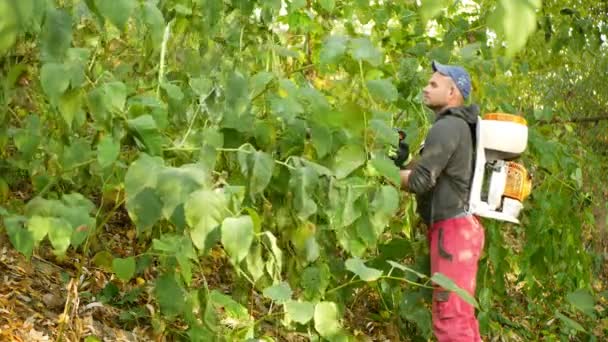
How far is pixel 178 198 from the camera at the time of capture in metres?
2.18

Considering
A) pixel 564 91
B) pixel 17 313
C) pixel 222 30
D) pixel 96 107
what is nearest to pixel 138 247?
pixel 17 313

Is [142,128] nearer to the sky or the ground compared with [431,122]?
nearer to the sky

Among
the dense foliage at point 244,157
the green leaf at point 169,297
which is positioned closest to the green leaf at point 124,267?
the dense foliage at point 244,157

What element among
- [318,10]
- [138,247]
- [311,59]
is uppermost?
[318,10]

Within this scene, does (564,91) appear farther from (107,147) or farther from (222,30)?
(107,147)

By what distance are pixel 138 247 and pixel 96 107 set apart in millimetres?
1907

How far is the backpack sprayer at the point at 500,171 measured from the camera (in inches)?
149

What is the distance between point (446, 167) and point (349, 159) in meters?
0.78

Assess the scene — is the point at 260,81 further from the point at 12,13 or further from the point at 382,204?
the point at 12,13

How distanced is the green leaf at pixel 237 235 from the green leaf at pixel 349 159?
0.90 m

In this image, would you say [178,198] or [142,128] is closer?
[178,198]

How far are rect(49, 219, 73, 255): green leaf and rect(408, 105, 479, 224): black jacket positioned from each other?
154cm

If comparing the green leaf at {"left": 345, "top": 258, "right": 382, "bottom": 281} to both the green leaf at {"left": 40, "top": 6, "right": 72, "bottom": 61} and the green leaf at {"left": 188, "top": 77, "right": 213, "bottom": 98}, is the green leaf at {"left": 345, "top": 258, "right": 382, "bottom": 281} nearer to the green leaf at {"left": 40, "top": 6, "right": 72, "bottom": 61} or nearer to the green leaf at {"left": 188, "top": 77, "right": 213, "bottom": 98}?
the green leaf at {"left": 188, "top": 77, "right": 213, "bottom": 98}

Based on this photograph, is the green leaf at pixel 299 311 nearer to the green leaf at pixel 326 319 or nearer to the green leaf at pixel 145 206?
the green leaf at pixel 326 319
